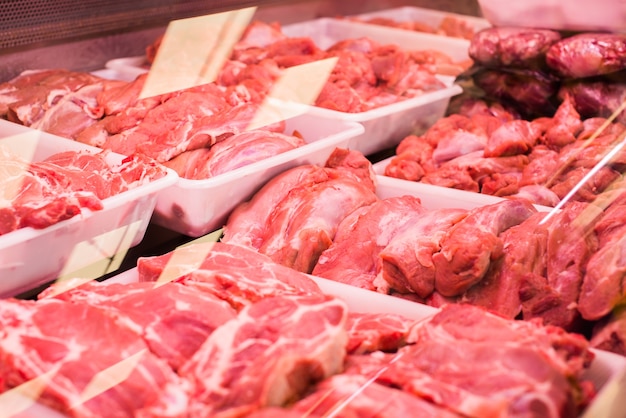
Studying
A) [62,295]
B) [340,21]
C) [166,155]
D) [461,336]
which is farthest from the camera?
[340,21]

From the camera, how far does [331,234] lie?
2.74 metres

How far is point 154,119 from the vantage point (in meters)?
3.21

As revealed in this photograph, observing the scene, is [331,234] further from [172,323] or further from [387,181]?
[172,323]

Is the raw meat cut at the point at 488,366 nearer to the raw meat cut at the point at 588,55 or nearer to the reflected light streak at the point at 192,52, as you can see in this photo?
the reflected light streak at the point at 192,52

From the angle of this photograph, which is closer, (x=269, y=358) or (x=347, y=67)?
(x=269, y=358)

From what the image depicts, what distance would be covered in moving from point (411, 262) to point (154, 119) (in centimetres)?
144

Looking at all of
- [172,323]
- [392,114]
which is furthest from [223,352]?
[392,114]

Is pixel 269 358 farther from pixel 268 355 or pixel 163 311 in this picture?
pixel 163 311

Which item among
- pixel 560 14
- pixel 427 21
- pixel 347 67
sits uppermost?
pixel 560 14

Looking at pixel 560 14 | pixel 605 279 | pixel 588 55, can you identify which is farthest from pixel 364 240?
pixel 560 14

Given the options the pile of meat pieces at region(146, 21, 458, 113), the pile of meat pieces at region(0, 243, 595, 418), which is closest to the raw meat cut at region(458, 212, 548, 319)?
the pile of meat pieces at region(0, 243, 595, 418)

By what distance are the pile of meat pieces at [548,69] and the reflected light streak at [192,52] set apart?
1.39 metres

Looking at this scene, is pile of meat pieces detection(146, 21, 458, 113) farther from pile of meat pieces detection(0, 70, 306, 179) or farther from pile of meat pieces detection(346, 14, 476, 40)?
pile of meat pieces detection(346, 14, 476, 40)

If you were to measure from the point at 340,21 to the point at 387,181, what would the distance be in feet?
7.88
